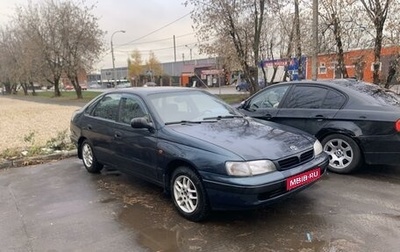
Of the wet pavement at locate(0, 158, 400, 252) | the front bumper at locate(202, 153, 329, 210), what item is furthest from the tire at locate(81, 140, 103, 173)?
the front bumper at locate(202, 153, 329, 210)

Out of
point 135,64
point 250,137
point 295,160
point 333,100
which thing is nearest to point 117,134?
point 250,137

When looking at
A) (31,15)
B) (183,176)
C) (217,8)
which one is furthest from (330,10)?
(31,15)

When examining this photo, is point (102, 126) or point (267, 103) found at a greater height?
point (267, 103)

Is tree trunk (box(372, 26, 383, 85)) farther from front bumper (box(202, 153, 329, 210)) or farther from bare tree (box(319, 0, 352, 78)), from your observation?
front bumper (box(202, 153, 329, 210))

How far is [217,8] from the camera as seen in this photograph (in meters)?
18.4

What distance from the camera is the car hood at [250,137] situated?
375 cm

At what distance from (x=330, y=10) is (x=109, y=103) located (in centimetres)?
1047

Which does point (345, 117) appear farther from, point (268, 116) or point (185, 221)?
point (185, 221)

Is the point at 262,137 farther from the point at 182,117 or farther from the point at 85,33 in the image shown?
the point at 85,33

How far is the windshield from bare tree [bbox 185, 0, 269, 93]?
14.1 meters

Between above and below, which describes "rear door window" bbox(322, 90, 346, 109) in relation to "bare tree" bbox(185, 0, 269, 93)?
below

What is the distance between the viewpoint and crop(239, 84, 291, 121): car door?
632cm

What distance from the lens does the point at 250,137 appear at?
408cm

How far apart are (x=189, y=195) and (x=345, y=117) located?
2893 mm
